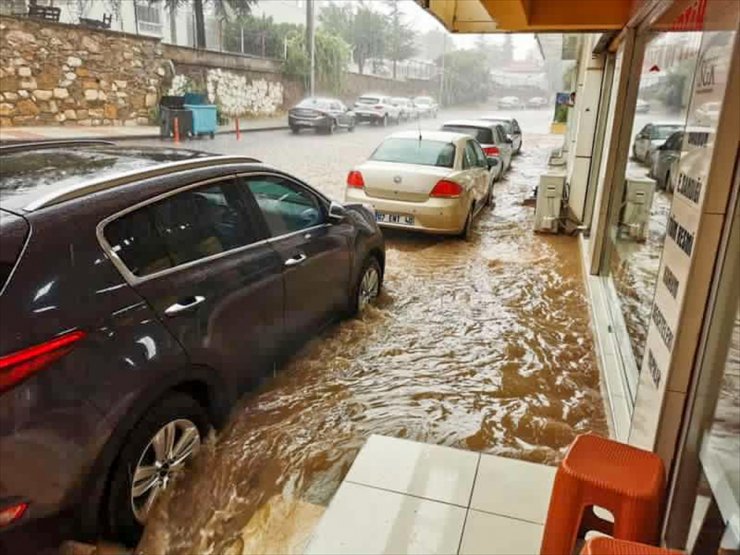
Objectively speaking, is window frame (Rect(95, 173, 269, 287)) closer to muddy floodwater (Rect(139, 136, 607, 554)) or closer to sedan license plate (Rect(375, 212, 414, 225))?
muddy floodwater (Rect(139, 136, 607, 554))

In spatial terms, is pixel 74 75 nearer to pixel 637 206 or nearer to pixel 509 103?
pixel 637 206

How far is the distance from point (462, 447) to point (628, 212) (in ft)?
9.67

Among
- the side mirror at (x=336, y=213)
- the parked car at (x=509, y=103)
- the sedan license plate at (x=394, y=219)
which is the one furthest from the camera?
the parked car at (x=509, y=103)

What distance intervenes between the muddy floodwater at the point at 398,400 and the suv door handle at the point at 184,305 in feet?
2.45

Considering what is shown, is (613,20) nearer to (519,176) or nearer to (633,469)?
(633,469)

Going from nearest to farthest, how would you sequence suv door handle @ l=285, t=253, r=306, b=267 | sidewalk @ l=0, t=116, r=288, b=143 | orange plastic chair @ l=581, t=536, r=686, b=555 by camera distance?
orange plastic chair @ l=581, t=536, r=686, b=555
suv door handle @ l=285, t=253, r=306, b=267
sidewalk @ l=0, t=116, r=288, b=143

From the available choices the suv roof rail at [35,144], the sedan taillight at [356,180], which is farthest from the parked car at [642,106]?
the suv roof rail at [35,144]

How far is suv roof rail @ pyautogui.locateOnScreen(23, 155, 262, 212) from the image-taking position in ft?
6.91

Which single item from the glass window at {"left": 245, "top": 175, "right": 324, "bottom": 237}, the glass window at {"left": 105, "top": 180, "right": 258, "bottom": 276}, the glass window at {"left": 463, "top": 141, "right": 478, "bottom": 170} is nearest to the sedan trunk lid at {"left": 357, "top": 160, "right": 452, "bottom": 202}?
the glass window at {"left": 463, "top": 141, "right": 478, "bottom": 170}

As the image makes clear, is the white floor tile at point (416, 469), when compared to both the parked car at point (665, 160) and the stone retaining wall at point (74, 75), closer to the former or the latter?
A: the parked car at point (665, 160)

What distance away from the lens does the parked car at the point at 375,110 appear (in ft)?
74.0

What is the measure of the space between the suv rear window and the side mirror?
2266mm

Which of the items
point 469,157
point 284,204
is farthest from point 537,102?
point 284,204

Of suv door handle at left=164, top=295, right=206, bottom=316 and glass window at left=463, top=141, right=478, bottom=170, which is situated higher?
glass window at left=463, top=141, right=478, bottom=170
